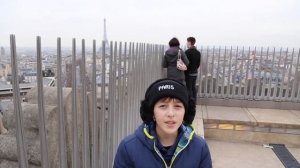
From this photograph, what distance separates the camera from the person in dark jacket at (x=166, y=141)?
179cm

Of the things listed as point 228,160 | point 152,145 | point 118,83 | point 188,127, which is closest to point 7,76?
point 152,145

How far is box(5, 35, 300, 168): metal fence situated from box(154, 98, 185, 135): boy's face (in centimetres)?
60

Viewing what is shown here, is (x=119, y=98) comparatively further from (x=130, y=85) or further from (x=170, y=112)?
(x=170, y=112)

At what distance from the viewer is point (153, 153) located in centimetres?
179

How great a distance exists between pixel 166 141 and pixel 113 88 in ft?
3.78

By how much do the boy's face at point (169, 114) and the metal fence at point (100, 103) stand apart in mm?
600

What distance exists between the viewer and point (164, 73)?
7.04 meters

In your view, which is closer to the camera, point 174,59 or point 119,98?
point 119,98

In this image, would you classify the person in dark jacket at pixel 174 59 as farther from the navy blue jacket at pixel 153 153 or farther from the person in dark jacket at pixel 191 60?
the navy blue jacket at pixel 153 153

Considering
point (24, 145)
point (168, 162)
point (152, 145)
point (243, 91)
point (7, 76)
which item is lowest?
point (243, 91)

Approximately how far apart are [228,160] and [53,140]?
4.14 metres

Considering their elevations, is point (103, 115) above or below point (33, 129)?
below

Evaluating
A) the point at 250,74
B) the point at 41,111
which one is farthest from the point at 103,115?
the point at 250,74

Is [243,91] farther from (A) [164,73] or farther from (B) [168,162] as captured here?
(B) [168,162]
